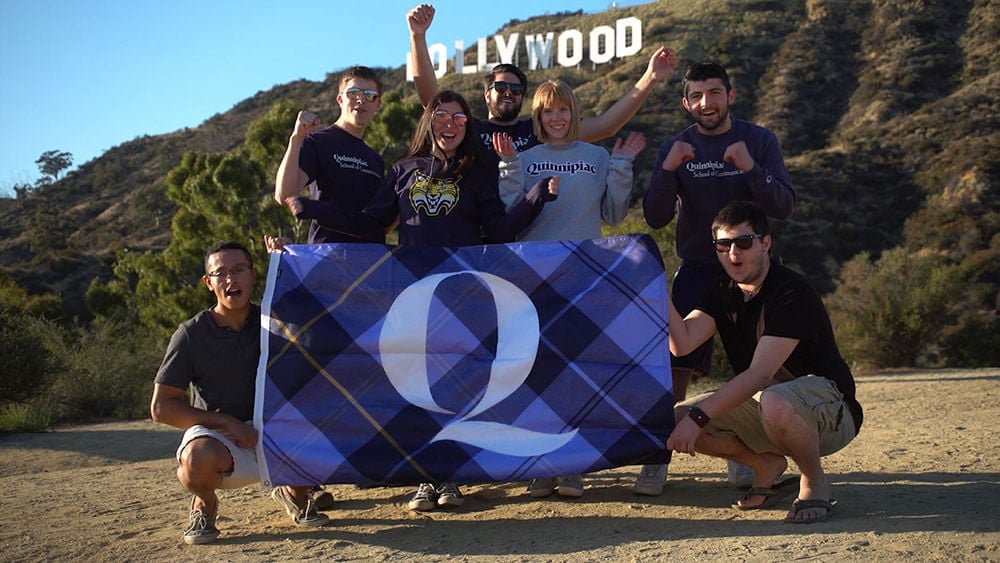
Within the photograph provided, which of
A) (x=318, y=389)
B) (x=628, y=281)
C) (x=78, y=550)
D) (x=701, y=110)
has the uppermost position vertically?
(x=701, y=110)

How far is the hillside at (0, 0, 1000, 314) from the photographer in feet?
104

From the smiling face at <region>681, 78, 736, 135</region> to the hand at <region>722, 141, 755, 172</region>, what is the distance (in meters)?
0.45

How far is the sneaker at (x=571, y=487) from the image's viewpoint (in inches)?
225

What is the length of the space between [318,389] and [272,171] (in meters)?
16.5

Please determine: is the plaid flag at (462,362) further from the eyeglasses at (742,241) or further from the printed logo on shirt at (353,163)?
the printed logo on shirt at (353,163)

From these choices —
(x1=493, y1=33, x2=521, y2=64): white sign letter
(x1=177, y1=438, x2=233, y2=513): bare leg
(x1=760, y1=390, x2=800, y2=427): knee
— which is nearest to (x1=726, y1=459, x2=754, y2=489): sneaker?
(x1=760, y1=390, x2=800, y2=427): knee

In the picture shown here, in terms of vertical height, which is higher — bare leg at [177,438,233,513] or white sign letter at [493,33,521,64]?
→ white sign letter at [493,33,521,64]

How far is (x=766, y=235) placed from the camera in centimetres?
520

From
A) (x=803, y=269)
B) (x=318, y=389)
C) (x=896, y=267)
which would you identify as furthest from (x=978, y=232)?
(x=318, y=389)

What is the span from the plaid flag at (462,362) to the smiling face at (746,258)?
0.41 meters

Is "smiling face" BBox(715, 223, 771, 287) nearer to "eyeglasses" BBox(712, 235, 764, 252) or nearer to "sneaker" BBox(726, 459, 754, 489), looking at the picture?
"eyeglasses" BBox(712, 235, 764, 252)

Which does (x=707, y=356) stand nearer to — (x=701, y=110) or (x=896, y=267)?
(x=701, y=110)

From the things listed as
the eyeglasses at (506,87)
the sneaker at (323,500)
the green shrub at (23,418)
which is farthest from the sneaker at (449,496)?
the green shrub at (23,418)

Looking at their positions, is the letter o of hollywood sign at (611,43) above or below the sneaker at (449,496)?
above
